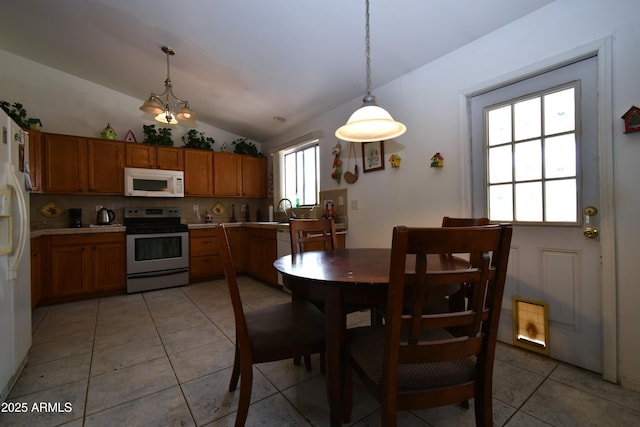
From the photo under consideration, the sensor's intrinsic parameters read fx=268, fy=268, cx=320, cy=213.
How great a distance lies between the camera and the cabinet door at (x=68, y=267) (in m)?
3.05

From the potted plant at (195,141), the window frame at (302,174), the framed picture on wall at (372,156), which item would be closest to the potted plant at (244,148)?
the potted plant at (195,141)

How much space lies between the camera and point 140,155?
3.77 metres

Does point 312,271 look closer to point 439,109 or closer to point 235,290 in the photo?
point 235,290

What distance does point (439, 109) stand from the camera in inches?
91.7

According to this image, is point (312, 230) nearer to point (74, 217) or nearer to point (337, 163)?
point (337, 163)

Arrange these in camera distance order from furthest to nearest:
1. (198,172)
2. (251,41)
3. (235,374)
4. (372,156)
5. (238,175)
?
(238,175) → (198,172) → (372,156) → (251,41) → (235,374)

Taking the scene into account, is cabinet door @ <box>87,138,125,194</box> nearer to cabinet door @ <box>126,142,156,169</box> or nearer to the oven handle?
Result: cabinet door @ <box>126,142,156,169</box>

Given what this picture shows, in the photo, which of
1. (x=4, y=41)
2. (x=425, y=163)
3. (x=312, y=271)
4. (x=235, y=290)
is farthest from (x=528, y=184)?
(x=4, y=41)

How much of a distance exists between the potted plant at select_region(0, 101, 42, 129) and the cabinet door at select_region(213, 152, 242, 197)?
2043mm

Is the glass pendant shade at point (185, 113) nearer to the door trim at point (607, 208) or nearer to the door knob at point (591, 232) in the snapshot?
the door trim at point (607, 208)

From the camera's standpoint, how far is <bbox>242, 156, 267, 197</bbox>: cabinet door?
4.71m

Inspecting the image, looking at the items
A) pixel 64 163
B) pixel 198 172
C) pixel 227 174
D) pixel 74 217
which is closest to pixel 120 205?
pixel 74 217

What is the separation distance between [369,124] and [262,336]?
140 centimetres

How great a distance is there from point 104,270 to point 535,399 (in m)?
4.30
